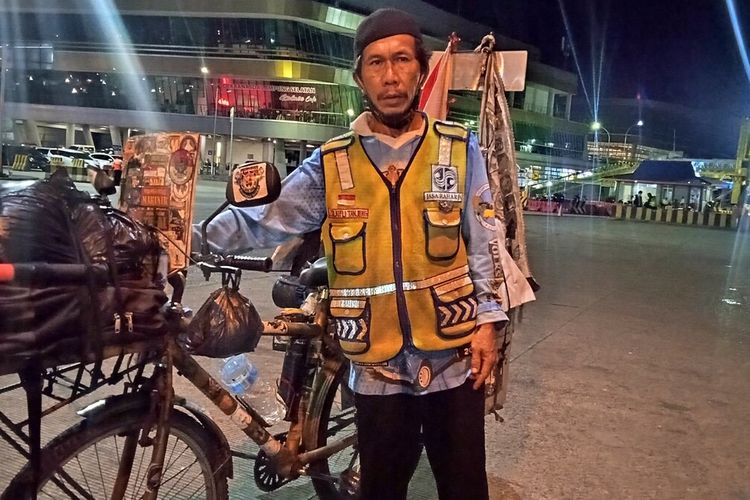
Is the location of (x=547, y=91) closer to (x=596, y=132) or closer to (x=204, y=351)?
(x=596, y=132)

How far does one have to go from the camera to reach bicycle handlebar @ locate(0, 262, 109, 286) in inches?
57.1

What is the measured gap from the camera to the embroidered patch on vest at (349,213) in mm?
2025

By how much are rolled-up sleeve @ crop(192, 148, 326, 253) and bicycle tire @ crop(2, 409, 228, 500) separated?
1.94 ft

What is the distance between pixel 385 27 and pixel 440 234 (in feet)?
2.11

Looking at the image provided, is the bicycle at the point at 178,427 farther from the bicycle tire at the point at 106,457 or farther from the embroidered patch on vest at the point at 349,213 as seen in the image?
the embroidered patch on vest at the point at 349,213

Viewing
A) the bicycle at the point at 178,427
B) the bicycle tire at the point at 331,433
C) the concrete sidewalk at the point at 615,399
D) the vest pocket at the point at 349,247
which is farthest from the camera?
the concrete sidewalk at the point at 615,399

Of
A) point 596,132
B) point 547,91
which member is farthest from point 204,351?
point 596,132

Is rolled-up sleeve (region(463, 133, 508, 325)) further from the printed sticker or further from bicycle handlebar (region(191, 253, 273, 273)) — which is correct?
bicycle handlebar (region(191, 253, 273, 273))

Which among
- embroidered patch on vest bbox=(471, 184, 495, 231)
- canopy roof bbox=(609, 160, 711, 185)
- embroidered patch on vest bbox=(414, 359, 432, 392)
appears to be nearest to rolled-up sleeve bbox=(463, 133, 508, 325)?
embroidered patch on vest bbox=(471, 184, 495, 231)

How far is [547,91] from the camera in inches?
3049

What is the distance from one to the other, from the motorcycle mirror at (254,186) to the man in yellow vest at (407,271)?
0.17m

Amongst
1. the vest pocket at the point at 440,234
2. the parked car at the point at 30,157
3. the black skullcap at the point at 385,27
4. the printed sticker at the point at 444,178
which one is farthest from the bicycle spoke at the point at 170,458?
the parked car at the point at 30,157

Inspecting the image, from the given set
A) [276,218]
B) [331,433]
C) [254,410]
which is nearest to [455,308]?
[276,218]

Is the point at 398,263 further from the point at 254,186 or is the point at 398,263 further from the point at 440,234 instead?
the point at 254,186
